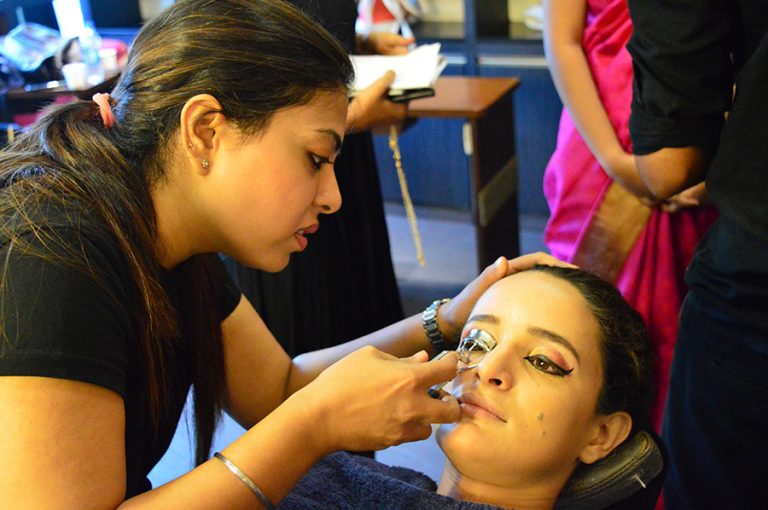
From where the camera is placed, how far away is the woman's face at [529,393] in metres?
1.21

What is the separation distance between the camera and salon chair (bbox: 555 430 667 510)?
1.22m

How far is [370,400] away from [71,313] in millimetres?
361

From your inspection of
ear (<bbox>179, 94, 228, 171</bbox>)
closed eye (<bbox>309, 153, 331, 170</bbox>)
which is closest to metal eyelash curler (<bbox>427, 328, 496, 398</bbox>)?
closed eye (<bbox>309, 153, 331, 170</bbox>)

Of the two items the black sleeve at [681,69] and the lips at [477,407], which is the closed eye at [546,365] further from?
the black sleeve at [681,69]

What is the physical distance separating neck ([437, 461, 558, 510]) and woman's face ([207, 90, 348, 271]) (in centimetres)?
42

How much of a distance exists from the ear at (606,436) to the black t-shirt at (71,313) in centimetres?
65

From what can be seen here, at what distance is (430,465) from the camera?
7.88 ft

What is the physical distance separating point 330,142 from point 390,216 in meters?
2.94

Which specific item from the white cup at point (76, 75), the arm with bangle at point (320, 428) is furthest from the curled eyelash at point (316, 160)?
the white cup at point (76, 75)

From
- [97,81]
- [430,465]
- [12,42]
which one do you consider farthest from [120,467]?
[12,42]

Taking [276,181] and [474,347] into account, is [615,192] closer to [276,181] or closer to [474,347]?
[474,347]

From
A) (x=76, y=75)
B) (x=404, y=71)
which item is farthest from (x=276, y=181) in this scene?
(x=76, y=75)

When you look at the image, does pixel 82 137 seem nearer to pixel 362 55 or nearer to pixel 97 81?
Answer: pixel 362 55

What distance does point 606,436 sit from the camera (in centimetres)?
129
